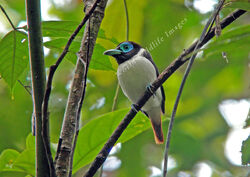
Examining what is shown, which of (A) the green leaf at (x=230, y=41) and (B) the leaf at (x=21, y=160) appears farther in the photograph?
(B) the leaf at (x=21, y=160)

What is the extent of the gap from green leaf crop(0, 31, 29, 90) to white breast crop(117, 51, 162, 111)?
1.92 meters

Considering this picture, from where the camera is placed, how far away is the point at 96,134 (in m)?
2.45

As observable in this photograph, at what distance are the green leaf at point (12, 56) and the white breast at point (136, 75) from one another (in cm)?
192

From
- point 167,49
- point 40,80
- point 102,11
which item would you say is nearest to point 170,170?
point 167,49

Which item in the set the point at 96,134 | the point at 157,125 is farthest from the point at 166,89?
the point at 96,134

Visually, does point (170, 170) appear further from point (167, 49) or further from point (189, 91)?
point (167, 49)

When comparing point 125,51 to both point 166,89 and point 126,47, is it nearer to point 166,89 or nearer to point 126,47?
point 126,47

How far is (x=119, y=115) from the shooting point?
2490 millimetres

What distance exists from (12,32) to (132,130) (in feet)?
3.30

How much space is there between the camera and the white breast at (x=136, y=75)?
3822mm

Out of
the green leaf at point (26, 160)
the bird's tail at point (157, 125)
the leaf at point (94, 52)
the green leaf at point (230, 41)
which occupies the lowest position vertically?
the green leaf at point (230, 41)

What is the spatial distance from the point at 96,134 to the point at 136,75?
149cm

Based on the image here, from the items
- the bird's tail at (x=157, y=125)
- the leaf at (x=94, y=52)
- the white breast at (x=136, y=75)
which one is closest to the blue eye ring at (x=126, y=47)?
the white breast at (x=136, y=75)

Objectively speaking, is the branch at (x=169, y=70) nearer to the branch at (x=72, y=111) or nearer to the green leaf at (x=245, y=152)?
the branch at (x=72, y=111)
